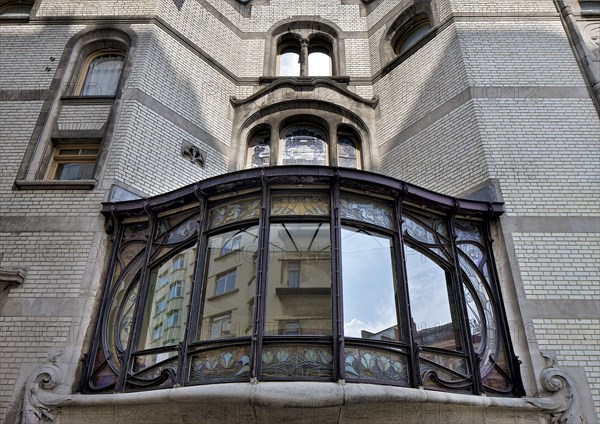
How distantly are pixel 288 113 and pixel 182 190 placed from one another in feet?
15.9

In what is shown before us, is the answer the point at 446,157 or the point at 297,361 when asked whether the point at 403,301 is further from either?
the point at 446,157

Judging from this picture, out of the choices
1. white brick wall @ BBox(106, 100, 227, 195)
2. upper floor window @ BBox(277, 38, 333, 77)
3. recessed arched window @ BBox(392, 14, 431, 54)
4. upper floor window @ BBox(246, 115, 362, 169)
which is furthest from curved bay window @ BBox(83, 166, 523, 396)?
upper floor window @ BBox(277, 38, 333, 77)

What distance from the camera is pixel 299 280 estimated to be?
7355 mm

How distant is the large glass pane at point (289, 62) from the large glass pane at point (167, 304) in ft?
24.9

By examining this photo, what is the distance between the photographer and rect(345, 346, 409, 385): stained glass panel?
669cm

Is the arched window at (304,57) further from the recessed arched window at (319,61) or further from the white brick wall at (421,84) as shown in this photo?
the white brick wall at (421,84)

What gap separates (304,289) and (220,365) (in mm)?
1590

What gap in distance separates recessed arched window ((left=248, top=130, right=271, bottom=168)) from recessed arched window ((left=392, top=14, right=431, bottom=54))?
444 cm

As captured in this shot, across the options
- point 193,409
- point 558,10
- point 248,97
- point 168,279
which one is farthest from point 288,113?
point 193,409

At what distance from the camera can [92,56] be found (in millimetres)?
12086

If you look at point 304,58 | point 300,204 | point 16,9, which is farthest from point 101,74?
point 300,204

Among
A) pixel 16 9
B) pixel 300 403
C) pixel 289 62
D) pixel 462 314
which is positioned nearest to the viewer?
pixel 300 403

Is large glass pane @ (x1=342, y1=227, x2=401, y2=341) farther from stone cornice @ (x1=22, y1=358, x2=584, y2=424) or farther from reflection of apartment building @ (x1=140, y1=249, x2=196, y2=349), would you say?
reflection of apartment building @ (x1=140, y1=249, x2=196, y2=349)

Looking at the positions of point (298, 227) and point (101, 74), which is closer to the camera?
point (298, 227)
